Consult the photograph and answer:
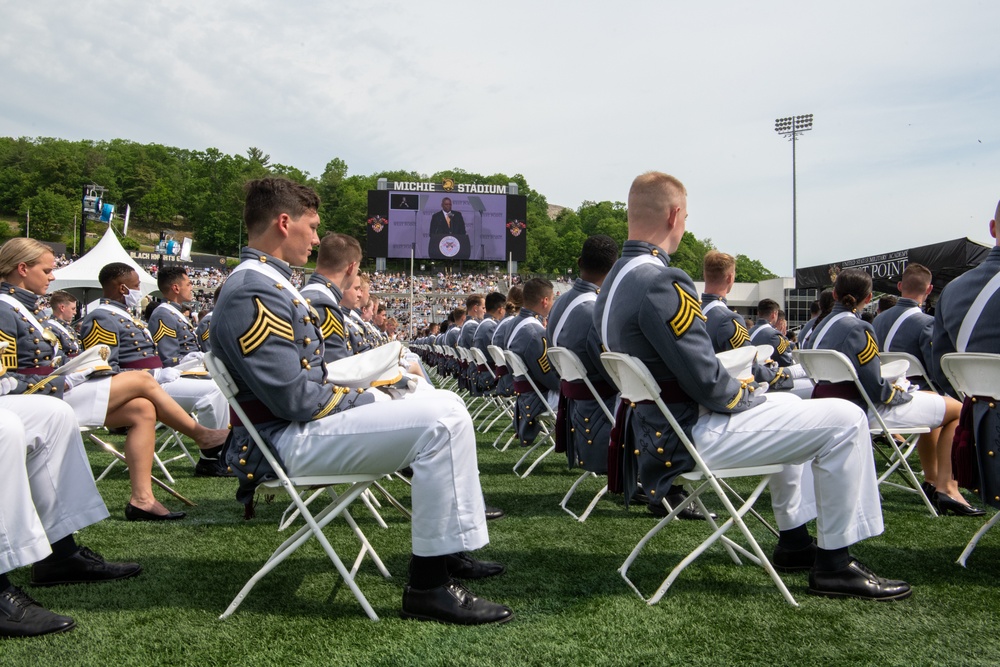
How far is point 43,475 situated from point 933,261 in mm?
20965

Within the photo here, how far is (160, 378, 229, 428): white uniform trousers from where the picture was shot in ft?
21.2

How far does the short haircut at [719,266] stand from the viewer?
227 inches

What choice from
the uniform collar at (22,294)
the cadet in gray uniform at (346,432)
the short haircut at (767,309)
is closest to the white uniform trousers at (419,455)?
the cadet in gray uniform at (346,432)

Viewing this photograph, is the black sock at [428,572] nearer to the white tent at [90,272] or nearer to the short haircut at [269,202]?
the short haircut at [269,202]

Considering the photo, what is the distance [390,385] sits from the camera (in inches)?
138

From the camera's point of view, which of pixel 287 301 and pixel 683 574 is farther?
pixel 683 574

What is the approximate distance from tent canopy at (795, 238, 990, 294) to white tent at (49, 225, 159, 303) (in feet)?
58.3

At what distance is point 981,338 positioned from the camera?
11.7 ft

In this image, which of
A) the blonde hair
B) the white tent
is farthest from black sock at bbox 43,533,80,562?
the white tent

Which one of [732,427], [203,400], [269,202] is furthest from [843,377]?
[203,400]

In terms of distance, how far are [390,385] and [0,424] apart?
147cm

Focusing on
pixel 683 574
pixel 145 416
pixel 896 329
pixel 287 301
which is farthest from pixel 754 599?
pixel 896 329

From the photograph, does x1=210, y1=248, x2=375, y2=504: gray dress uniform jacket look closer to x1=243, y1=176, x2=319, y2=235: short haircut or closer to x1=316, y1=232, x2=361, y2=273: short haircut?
x1=243, y1=176, x2=319, y2=235: short haircut

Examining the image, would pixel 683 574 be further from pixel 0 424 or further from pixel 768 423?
pixel 0 424
